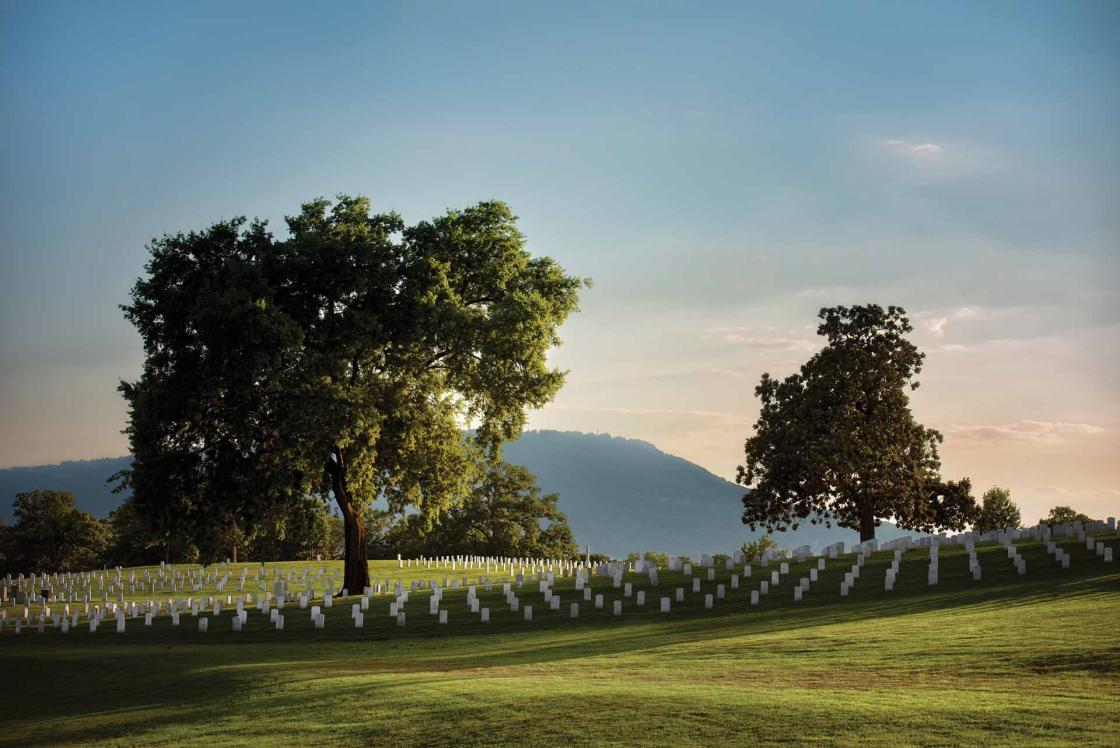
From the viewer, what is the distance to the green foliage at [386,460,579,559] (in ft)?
271

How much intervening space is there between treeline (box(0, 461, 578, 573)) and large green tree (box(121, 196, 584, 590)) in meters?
29.4

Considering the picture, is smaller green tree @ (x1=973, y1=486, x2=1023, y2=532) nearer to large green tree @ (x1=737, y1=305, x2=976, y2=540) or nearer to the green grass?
large green tree @ (x1=737, y1=305, x2=976, y2=540)

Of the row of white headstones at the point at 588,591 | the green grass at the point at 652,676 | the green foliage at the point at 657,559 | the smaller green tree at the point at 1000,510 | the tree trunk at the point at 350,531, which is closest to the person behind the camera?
the green grass at the point at 652,676

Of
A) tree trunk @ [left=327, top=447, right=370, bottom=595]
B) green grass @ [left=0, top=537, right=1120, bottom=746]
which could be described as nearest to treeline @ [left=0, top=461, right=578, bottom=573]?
tree trunk @ [left=327, top=447, right=370, bottom=595]

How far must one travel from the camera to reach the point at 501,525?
275 feet

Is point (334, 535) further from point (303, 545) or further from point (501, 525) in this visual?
point (501, 525)

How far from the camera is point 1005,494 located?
84.9m

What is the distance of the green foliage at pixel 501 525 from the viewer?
82750 millimetres

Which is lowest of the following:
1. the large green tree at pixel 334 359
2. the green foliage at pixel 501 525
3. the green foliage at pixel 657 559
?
the green foliage at pixel 657 559

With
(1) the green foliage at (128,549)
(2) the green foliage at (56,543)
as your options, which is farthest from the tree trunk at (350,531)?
(2) the green foliage at (56,543)

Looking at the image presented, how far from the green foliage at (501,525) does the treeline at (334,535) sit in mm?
81

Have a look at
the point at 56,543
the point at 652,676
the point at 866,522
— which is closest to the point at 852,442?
the point at 866,522

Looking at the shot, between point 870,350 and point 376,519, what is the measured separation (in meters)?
59.0

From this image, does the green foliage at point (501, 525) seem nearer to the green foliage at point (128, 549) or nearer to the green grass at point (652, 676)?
the green foliage at point (128, 549)
